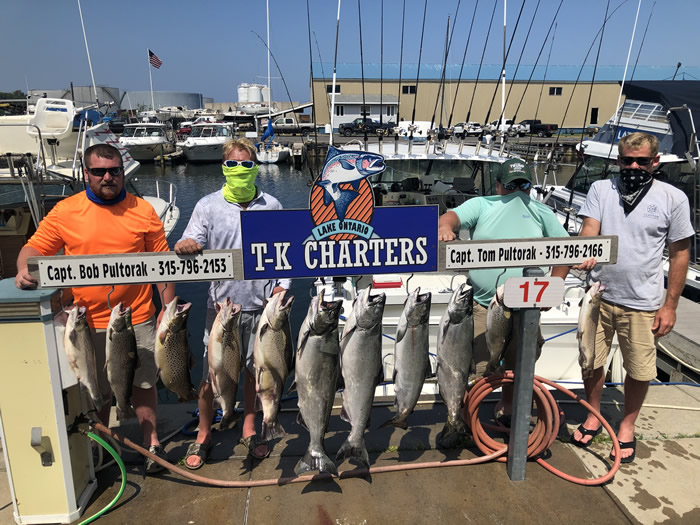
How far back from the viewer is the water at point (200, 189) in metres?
11.4

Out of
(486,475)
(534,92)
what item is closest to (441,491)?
(486,475)

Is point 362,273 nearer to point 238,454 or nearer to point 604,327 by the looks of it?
point 238,454

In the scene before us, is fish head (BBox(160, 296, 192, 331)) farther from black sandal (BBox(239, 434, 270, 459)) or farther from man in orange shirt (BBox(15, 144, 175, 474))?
black sandal (BBox(239, 434, 270, 459))

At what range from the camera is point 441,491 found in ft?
10.4

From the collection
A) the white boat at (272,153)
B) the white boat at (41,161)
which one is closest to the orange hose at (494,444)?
the white boat at (41,161)

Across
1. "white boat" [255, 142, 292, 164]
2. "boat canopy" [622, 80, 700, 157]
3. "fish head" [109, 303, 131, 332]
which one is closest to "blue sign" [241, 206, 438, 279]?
"fish head" [109, 303, 131, 332]

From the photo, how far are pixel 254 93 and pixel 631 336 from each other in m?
90.5

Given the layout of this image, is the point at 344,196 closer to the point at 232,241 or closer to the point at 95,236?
the point at 232,241

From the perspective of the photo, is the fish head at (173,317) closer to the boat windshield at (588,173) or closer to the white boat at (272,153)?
the boat windshield at (588,173)

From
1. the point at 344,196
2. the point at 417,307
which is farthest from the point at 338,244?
the point at 417,307

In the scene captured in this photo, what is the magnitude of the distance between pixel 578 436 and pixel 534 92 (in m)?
60.9

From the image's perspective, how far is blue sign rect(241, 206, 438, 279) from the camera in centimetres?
278

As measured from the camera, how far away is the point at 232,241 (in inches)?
131

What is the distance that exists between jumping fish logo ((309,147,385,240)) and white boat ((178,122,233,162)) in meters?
39.7
